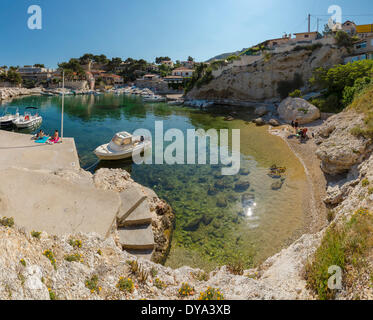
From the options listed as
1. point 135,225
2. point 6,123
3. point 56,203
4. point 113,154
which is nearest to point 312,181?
point 135,225

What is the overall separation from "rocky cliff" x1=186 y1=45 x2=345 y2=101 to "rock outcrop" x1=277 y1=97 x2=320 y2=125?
20.5 meters

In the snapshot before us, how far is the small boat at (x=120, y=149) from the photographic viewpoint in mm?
18375

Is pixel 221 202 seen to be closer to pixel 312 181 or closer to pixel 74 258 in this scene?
pixel 312 181

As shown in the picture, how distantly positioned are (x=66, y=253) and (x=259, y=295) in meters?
4.56

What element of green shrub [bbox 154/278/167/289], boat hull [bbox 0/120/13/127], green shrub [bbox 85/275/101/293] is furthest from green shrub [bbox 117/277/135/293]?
boat hull [bbox 0/120/13/127]

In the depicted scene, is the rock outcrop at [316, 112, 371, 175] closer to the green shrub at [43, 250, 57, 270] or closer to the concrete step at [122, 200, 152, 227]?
the concrete step at [122, 200, 152, 227]

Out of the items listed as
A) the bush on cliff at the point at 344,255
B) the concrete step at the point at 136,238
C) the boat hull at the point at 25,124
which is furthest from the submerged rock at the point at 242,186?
the boat hull at the point at 25,124

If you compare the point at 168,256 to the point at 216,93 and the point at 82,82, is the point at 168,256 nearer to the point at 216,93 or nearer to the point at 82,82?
the point at 216,93

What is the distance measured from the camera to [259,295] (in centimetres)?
455

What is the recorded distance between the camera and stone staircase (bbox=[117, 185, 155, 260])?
26.5ft

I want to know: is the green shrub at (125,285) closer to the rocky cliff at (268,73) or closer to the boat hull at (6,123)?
the boat hull at (6,123)

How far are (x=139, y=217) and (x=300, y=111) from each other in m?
28.2

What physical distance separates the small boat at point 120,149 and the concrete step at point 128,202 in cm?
898

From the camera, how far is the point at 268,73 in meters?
50.1
